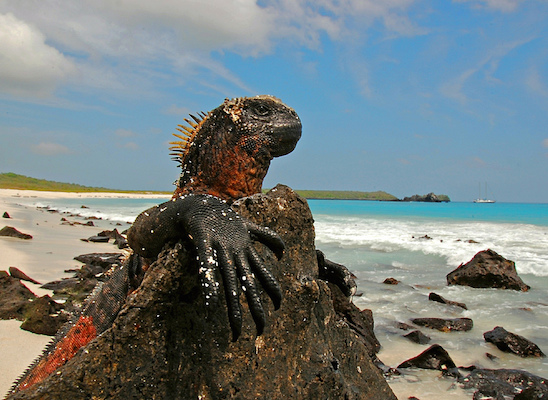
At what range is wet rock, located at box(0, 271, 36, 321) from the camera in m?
5.53

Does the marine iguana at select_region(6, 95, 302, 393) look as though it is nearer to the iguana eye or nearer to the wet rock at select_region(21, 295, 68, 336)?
the iguana eye

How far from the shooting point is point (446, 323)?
6.32 meters

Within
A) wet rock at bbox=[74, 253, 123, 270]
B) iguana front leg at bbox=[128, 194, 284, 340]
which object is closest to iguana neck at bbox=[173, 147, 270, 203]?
iguana front leg at bbox=[128, 194, 284, 340]

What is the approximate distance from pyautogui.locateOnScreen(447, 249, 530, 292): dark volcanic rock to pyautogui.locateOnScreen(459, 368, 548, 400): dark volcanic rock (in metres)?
5.07

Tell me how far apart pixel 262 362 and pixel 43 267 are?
8.60m

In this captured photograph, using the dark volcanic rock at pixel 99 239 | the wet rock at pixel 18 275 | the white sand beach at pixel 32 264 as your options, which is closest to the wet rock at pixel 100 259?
the white sand beach at pixel 32 264

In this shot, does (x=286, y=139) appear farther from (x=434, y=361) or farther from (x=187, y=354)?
(x=434, y=361)

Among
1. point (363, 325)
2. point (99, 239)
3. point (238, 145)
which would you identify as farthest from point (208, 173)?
point (99, 239)

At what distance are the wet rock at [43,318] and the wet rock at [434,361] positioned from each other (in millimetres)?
4317

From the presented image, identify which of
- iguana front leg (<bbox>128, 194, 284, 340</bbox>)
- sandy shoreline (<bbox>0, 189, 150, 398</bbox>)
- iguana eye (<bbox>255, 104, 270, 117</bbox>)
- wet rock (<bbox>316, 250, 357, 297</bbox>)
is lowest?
sandy shoreline (<bbox>0, 189, 150, 398</bbox>)

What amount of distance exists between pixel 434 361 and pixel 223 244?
3898mm

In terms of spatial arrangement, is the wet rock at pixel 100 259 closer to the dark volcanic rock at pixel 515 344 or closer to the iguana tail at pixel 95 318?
the iguana tail at pixel 95 318

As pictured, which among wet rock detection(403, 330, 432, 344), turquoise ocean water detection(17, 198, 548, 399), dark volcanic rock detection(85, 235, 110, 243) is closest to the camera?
turquoise ocean water detection(17, 198, 548, 399)

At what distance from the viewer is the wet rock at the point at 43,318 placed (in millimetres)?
5172
